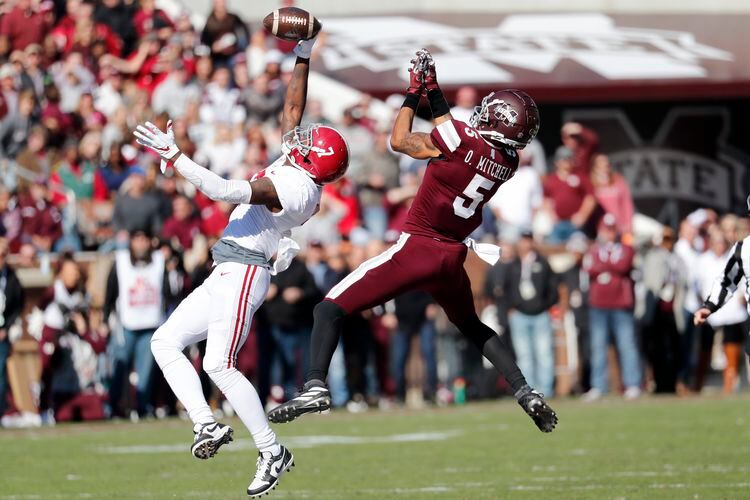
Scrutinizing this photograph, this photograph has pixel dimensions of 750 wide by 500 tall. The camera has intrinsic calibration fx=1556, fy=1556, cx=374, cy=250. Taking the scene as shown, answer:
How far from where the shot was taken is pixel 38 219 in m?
17.2

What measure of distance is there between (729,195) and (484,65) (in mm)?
4414

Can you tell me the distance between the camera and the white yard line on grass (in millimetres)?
13406

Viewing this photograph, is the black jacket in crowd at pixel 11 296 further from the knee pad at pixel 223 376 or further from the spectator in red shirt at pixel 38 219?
the knee pad at pixel 223 376

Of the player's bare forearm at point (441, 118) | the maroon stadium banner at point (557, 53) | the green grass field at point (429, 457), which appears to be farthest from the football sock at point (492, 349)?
the maroon stadium banner at point (557, 53)

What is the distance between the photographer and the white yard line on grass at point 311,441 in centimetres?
1341

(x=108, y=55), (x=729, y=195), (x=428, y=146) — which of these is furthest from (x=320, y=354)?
(x=729, y=195)

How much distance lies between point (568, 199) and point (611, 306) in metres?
1.66

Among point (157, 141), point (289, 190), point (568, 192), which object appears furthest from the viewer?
point (568, 192)

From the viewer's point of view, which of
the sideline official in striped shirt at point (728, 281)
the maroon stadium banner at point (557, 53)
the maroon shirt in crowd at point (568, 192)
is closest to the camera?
the sideline official in striped shirt at point (728, 281)

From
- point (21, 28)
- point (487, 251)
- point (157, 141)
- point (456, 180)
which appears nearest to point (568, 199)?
point (21, 28)

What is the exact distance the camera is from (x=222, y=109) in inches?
775

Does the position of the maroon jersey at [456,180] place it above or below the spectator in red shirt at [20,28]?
below

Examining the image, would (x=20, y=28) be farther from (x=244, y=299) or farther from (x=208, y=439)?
(x=208, y=439)

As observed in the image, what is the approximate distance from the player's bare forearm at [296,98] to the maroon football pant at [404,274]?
1016 mm
